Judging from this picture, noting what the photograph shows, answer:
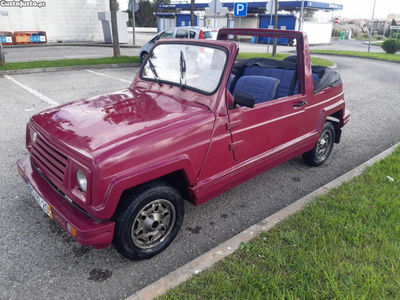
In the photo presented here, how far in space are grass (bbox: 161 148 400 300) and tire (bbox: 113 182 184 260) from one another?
20.7 inches

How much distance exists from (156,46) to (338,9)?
4030 centimetres

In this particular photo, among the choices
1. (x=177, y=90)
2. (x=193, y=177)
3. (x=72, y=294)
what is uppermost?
(x=177, y=90)

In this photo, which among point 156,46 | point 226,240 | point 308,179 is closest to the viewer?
point 226,240

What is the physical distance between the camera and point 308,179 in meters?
4.54

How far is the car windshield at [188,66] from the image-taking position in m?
3.25

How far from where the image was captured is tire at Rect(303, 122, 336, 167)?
4730 mm

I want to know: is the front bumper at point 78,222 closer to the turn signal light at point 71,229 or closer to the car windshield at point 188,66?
the turn signal light at point 71,229

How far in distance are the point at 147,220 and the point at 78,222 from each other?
0.57 metres

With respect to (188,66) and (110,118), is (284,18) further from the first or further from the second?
(110,118)

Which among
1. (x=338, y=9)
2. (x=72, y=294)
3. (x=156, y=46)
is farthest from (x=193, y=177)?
(x=338, y=9)

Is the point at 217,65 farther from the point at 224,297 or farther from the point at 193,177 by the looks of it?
the point at 224,297

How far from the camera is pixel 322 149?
493 centimetres

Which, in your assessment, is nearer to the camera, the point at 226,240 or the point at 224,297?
the point at 224,297

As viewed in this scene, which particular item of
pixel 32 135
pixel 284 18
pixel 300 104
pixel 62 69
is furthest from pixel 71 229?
pixel 284 18
